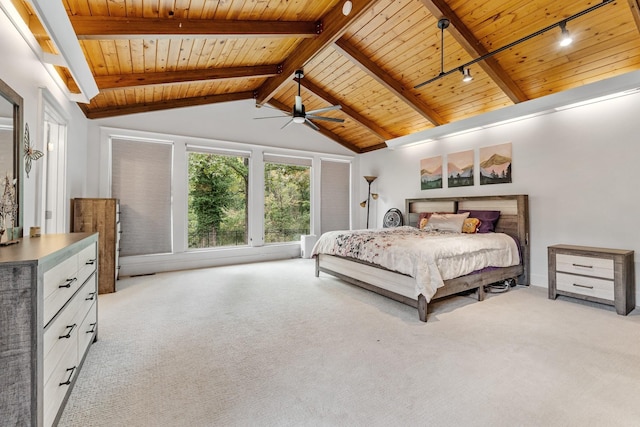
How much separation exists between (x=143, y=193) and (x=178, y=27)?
3044 millimetres

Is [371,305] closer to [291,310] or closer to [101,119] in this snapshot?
[291,310]

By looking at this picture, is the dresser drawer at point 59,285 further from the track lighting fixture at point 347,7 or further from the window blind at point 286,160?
the window blind at point 286,160

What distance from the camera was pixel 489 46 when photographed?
3.67m

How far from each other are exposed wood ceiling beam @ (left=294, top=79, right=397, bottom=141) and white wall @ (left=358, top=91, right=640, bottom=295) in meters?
1.96

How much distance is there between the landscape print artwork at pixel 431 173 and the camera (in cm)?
562

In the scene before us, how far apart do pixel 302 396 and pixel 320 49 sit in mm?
3847

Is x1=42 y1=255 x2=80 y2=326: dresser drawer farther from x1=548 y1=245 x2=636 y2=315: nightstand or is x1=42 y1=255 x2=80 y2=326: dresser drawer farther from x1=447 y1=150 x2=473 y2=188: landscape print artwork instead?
x1=447 y1=150 x2=473 y2=188: landscape print artwork

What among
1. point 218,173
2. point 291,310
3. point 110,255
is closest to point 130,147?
point 218,173

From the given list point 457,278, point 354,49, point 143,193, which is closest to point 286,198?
point 143,193

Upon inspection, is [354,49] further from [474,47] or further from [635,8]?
[635,8]

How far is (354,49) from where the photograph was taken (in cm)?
417

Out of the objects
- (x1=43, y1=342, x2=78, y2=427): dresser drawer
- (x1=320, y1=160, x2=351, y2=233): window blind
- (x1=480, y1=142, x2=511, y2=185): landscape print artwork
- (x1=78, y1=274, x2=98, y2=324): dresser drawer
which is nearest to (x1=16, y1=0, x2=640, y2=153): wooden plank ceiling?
(x1=480, y1=142, x2=511, y2=185): landscape print artwork

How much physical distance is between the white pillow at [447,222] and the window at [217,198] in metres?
3.73

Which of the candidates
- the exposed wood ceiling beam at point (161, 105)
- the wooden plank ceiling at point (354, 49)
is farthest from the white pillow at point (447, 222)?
the exposed wood ceiling beam at point (161, 105)
